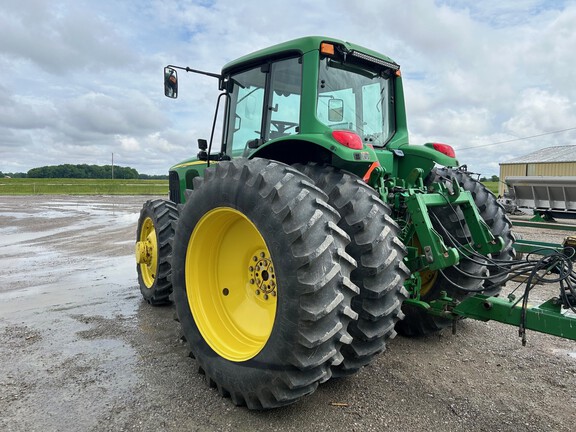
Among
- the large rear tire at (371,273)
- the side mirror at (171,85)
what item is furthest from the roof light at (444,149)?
the side mirror at (171,85)

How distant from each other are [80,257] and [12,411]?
6038 millimetres

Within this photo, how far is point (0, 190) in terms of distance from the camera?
32.3 meters

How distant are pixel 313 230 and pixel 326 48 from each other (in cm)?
172

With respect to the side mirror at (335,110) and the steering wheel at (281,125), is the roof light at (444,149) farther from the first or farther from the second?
the steering wheel at (281,125)

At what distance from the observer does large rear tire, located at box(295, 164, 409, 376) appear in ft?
8.89

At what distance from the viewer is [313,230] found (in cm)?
249

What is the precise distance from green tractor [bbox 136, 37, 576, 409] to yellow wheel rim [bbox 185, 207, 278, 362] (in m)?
0.01

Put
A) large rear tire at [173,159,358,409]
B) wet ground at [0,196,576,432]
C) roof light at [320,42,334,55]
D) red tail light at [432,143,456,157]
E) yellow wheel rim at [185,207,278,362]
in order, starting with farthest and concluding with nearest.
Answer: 1. red tail light at [432,143,456,157]
2. roof light at [320,42,334,55]
3. yellow wheel rim at [185,207,278,362]
4. wet ground at [0,196,576,432]
5. large rear tire at [173,159,358,409]

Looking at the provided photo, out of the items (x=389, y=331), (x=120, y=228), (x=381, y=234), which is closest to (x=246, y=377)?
(x=389, y=331)

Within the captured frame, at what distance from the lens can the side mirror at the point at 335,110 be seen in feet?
11.9

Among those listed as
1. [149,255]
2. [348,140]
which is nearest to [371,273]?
[348,140]

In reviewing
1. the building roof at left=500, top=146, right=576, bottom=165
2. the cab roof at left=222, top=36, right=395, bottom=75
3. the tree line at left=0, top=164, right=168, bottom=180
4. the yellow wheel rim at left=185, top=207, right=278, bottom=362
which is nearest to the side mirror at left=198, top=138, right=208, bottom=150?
the cab roof at left=222, top=36, right=395, bottom=75

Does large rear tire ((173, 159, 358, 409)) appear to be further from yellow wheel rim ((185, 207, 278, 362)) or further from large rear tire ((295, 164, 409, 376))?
large rear tire ((295, 164, 409, 376))

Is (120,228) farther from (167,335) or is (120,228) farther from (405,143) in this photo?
(405,143)
